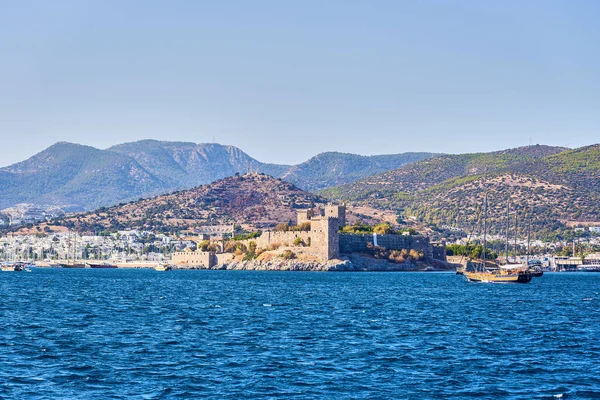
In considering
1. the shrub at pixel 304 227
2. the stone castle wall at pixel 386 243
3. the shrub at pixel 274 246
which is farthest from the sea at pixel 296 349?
the shrub at pixel 304 227

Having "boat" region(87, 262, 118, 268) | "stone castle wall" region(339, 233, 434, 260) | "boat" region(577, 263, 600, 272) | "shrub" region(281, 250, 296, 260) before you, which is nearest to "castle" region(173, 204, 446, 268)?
"stone castle wall" region(339, 233, 434, 260)

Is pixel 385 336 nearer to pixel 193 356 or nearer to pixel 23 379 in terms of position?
pixel 193 356

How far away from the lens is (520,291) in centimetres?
6688

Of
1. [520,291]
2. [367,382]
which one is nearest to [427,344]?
[367,382]

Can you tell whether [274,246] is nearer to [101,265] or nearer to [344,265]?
[344,265]

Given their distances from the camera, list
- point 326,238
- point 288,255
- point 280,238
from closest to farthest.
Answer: point 326,238 < point 288,255 < point 280,238

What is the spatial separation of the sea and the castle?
54.2 m

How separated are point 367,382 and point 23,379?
341 inches

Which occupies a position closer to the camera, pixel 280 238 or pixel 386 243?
pixel 386 243

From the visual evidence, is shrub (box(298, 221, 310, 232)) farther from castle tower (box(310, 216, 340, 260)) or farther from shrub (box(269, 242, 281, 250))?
castle tower (box(310, 216, 340, 260))

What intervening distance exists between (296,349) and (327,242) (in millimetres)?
76003

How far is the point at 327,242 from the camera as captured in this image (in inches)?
4168

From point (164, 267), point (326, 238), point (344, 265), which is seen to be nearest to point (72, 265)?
point (164, 267)

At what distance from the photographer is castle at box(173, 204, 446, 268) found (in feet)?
349
